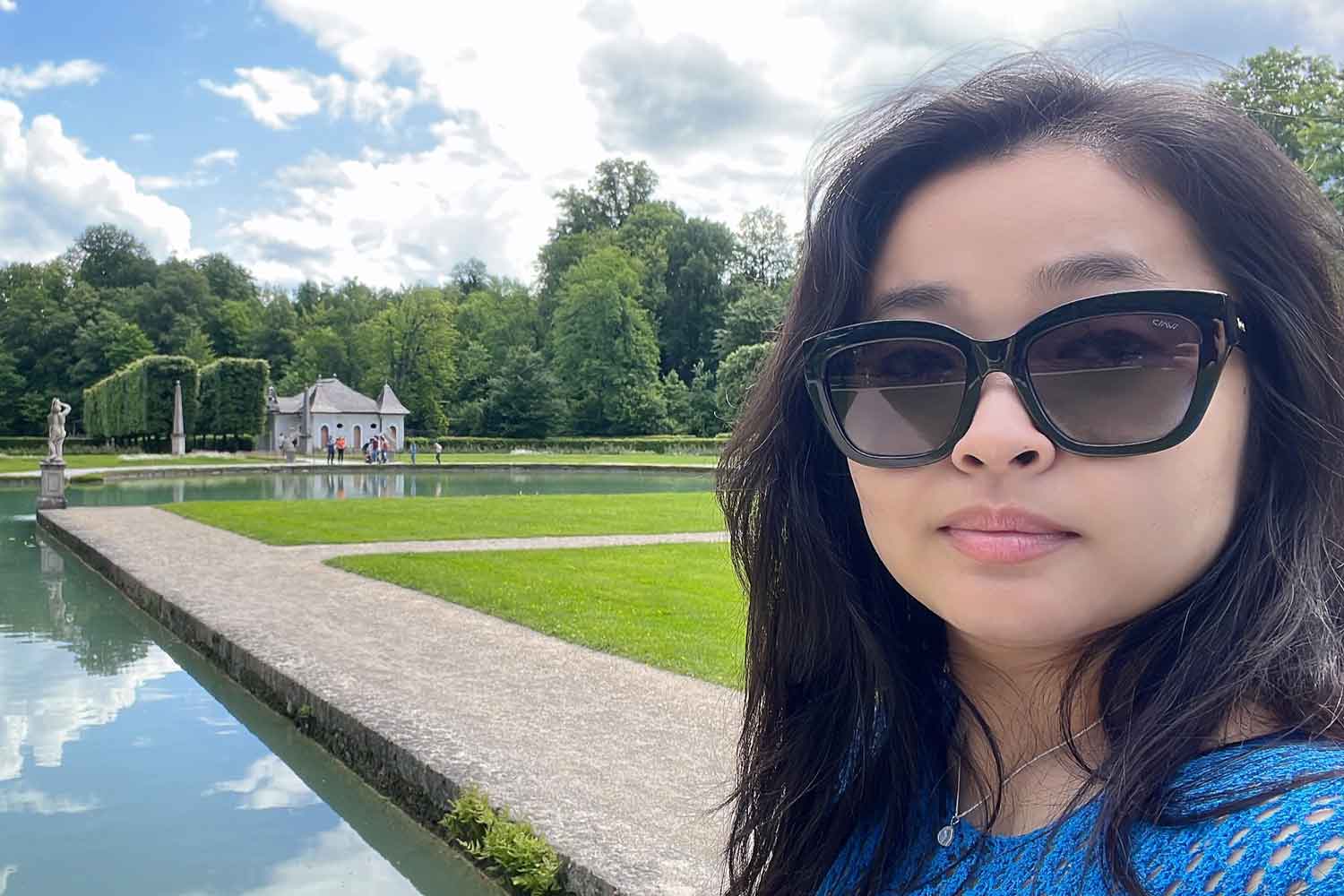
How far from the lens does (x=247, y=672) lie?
7.26 metres

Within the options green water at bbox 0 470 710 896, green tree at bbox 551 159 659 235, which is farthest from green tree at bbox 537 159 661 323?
green water at bbox 0 470 710 896

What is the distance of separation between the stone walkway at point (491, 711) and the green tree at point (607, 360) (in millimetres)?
47676

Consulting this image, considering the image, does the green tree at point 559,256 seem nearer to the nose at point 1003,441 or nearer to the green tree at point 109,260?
the green tree at point 109,260

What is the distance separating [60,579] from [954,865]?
13608 mm

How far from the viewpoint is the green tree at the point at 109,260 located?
7181cm

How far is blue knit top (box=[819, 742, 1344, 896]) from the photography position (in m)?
0.63

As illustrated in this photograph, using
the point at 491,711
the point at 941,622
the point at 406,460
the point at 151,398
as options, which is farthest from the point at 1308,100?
the point at 151,398

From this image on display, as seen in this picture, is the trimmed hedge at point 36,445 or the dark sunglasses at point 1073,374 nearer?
the dark sunglasses at point 1073,374

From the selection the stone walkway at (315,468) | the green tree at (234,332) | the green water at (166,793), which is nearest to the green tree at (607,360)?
the stone walkway at (315,468)

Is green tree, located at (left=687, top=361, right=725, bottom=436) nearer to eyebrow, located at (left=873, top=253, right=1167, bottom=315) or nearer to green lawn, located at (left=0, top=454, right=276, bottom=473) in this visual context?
green lawn, located at (left=0, top=454, right=276, bottom=473)

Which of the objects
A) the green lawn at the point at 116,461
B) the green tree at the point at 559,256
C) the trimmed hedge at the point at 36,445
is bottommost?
the green lawn at the point at 116,461

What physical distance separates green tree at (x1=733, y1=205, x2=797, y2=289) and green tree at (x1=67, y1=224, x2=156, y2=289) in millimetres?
42627

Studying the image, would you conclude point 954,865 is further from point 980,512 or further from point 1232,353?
point 1232,353

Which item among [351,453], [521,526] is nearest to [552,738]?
[521,526]
